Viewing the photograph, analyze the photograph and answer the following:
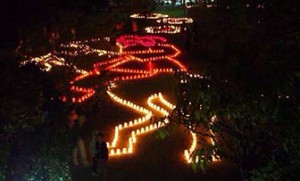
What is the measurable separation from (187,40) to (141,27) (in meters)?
11.3

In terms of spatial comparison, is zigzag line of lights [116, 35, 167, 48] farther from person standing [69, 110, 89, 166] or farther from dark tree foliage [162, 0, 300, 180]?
dark tree foliage [162, 0, 300, 180]

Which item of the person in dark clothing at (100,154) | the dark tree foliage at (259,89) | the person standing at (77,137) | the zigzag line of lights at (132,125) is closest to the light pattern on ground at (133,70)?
the zigzag line of lights at (132,125)

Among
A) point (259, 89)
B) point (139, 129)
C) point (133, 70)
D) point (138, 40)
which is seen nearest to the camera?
point (259, 89)

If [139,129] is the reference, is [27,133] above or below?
above

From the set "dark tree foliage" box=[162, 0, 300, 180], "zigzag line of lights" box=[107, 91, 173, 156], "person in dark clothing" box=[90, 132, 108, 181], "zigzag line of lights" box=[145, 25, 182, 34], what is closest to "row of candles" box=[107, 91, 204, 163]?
"zigzag line of lights" box=[107, 91, 173, 156]

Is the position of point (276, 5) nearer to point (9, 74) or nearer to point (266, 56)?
point (266, 56)

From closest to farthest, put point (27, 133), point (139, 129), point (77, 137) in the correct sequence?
point (27, 133), point (77, 137), point (139, 129)

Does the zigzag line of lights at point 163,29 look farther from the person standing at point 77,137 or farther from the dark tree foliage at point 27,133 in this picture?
the dark tree foliage at point 27,133

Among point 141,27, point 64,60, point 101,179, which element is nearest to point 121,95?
point 64,60

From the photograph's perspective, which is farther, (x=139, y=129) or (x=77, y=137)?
(x=139, y=129)

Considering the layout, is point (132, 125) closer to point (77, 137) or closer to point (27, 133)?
point (77, 137)

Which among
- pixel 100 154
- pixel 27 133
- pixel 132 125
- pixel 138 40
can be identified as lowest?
pixel 132 125

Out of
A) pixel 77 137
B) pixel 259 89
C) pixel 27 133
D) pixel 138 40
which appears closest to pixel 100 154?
pixel 77 137

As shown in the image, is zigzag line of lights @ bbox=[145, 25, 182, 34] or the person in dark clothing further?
zigzag line of lights @ bbox=[145, 25, 182, 34]
